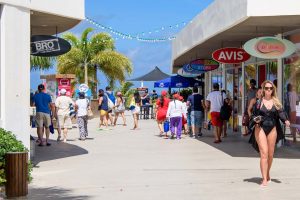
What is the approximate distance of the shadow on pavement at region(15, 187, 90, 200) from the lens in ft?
27.5

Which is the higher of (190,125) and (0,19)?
(0,19)

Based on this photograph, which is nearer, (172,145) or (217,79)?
(172,145)

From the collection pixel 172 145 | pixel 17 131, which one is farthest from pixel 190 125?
pixel 17 131

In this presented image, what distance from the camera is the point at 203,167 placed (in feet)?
38.0

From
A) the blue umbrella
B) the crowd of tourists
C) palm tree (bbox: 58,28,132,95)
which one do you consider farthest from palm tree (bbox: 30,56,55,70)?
the crowd of tourists

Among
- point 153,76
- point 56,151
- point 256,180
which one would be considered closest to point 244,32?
point 56,151

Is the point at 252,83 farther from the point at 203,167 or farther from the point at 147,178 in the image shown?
the point at 147,178

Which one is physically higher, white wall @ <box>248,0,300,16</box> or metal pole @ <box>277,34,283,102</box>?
white wall @ <box>248,0,300,16</box>

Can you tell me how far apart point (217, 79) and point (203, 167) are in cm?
1446

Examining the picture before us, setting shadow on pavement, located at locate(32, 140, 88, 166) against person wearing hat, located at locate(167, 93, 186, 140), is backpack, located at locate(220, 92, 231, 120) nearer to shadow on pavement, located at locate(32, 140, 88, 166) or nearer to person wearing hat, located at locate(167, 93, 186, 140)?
person wearing hat, located at locate(167, 93, 186, 140)

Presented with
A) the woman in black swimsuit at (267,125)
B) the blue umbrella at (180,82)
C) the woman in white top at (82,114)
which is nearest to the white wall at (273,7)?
the woman in black swimsuit at (267,125)

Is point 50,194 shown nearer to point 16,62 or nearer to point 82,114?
point 16,62

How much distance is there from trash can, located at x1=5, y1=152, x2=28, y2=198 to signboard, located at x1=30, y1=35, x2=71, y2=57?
16.6 ft

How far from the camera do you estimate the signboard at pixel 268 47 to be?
12953 millimetres
